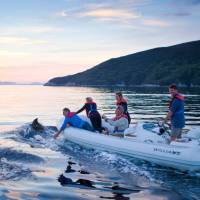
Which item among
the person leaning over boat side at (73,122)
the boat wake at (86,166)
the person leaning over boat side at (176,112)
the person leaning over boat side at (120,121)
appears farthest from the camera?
the person leaning over boat side at (73,122)

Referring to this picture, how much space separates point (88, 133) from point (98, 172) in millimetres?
4629

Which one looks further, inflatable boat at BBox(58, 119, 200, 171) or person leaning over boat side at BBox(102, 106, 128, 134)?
person leaning over boat side at BBox(102, 106, 128, 134)

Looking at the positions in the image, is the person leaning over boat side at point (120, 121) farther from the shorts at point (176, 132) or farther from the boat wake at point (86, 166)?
the shorts at point (176, 132)

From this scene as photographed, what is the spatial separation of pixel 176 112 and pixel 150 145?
5.45 ft

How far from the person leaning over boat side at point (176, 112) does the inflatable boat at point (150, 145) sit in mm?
430

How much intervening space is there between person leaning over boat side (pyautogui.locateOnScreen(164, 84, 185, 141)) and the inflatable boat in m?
0.43

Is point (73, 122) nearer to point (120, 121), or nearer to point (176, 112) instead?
point (120, 121)

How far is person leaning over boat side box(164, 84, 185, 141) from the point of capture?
43.3 feet

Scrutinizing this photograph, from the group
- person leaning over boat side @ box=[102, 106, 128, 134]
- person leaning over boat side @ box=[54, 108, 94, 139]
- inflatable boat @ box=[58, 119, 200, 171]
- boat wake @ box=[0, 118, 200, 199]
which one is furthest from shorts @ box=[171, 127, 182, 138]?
person leaning over boat side @ box=[54, 108, 94, 139]

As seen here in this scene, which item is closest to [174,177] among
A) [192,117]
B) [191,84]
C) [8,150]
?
[8,150]

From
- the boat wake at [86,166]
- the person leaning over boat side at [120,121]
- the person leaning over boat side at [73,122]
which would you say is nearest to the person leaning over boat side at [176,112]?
the boat wake at [86,166]

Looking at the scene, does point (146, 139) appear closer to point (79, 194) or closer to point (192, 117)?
point (79, 194)

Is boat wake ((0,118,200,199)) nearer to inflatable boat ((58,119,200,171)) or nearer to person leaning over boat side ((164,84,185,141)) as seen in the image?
inflatable boat ((58,119,200,171))

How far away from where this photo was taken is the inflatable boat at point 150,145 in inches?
498
